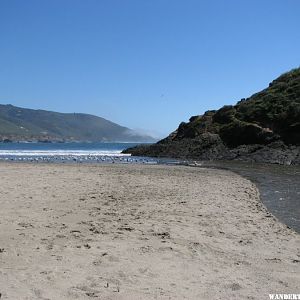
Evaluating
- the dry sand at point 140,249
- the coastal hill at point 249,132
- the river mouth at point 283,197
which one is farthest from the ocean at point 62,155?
the dry sand at point 140,249

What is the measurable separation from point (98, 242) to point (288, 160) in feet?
104

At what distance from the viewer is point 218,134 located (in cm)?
5000

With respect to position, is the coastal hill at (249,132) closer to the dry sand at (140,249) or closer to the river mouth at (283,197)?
the river mouth at (283,197)

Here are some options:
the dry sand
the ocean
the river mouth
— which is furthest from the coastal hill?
the dry sand

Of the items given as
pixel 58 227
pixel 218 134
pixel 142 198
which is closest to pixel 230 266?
pixel 58 227

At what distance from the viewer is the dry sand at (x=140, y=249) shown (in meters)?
5.91

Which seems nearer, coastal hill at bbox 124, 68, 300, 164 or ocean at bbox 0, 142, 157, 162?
coastal hill at bbox 124, 68, 300, 164

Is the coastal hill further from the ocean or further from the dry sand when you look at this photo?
the dry sand

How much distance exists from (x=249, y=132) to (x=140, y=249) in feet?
134

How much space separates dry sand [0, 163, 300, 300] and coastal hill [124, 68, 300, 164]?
89.0 ft

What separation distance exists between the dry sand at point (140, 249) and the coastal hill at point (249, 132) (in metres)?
27.1

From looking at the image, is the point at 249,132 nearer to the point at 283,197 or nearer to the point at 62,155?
the point at 62,155

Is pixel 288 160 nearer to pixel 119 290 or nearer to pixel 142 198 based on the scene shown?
pixel 142 198

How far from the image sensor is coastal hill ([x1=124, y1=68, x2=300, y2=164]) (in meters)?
42.3
